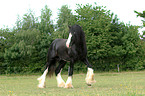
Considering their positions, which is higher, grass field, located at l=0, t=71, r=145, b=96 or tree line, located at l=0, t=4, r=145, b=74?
tree line, located at l=0, t=4, r=145, b=74

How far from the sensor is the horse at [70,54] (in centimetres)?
995

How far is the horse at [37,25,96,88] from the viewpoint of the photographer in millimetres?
9945

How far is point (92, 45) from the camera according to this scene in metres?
34.7

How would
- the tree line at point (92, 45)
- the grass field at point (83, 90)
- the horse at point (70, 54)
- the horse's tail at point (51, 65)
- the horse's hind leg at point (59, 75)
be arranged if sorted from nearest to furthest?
the grass field at point (83, 90) < the horse at point (70, 54) < the horse's hind leg at point (59, 75) < the horse's tail at point (51, 65) < the tree line at point (92, 45)

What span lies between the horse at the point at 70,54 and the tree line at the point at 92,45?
888 inches

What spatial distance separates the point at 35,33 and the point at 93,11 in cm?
1088

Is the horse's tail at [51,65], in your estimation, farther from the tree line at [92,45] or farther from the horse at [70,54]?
the tree line at [92,45]

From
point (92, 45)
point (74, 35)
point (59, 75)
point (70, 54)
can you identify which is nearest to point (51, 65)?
point (59, 75)

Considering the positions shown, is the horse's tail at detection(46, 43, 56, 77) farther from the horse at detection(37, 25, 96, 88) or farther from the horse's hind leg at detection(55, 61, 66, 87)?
the horse's hind leg at detection(55, 61, 66, 87)

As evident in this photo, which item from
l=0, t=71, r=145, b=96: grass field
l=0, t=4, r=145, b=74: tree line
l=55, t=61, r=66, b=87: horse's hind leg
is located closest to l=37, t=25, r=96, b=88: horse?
l=55, t=61, r=66, b=87: horse's hind leg

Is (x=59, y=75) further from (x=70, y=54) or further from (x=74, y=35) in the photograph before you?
(x=74, y=35)

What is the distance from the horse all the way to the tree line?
888 inches

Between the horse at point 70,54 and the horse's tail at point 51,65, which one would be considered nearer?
the horse at point 70,54

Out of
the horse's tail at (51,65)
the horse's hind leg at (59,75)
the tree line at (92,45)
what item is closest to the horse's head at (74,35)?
the horse's tail at (51,65)
